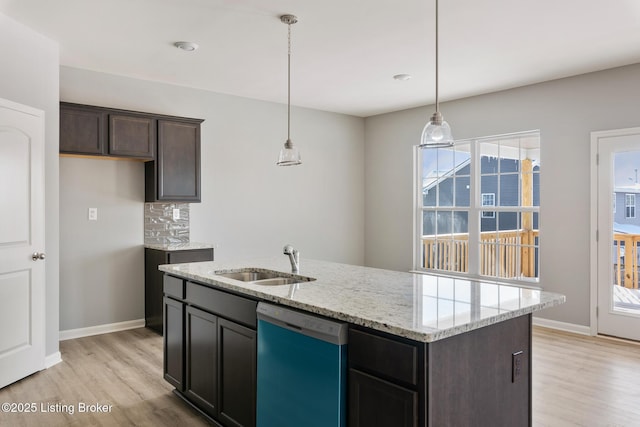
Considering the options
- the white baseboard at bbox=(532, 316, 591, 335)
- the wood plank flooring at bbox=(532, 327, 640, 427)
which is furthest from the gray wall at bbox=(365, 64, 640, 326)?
the wood plank flooring at bbox=(532, 327, 640, 427)

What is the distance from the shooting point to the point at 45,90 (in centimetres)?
373

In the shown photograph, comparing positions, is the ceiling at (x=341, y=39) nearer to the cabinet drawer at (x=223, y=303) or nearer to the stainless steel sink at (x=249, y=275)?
the stainless steel sink at (x=249, y=275)

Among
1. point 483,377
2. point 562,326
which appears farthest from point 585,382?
point 483,377

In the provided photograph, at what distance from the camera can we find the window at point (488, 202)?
18.7 feet

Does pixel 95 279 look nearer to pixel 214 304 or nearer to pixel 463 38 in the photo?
pixel 214 304

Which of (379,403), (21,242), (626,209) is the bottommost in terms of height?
(379,403)

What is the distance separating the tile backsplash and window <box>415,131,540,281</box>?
3.14m

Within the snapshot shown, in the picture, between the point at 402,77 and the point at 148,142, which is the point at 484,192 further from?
the point at 148,142

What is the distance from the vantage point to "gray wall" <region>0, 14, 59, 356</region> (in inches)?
135

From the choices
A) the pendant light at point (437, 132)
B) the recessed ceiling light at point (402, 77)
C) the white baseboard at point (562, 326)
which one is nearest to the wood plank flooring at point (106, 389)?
the pendant light at point (437, 132)

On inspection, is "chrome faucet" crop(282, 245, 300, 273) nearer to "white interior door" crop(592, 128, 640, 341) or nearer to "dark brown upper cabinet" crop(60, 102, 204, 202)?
"dark brown upper cabinet" crop(60, 102, 204, 202)

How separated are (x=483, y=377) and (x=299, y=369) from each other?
0.77 metres

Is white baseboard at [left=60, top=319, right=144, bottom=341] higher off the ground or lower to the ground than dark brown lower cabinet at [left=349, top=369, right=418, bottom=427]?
lower

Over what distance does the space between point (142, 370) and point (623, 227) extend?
4.48 m
